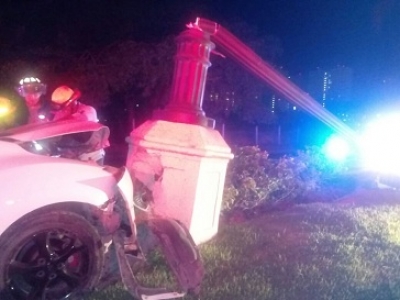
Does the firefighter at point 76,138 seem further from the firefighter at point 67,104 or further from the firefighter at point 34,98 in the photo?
the firefighter at point 34,98

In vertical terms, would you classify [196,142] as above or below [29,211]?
above

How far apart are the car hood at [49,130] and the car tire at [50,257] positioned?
0.68m

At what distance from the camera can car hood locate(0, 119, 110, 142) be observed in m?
4.23

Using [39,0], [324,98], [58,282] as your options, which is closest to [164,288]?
[58,282]

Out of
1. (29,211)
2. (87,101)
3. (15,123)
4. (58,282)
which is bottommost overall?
(58,282)

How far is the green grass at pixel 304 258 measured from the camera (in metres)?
4.61

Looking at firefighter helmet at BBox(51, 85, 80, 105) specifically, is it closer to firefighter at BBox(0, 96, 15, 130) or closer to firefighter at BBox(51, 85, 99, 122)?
firefighter at BBox(51, 85, 99, 122)

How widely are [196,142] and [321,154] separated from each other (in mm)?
5229

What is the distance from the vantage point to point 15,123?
623 cm

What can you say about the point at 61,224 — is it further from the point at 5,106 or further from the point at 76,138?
the point at 5,106

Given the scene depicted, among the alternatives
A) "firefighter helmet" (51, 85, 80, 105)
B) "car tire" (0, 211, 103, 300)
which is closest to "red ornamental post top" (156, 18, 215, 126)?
"firefighter helmet" (51, 85, 80, 105)

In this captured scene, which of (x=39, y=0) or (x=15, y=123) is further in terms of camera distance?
(x=39, y=0)

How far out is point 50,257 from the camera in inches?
156

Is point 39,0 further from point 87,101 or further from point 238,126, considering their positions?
point 238,126
